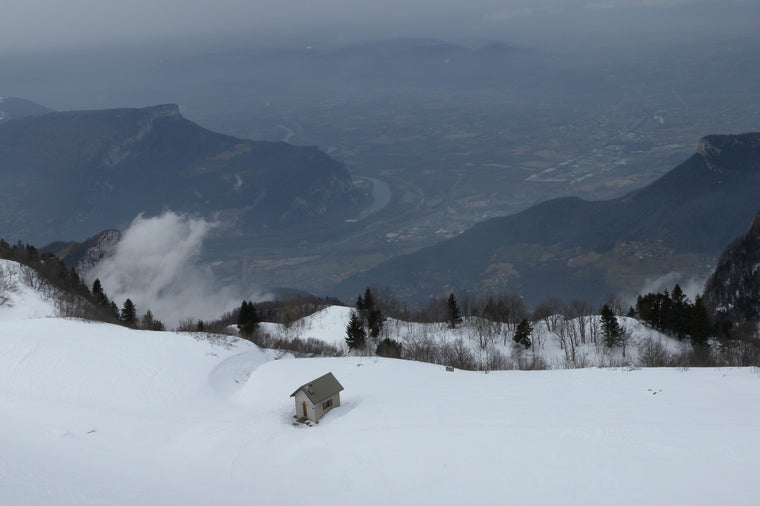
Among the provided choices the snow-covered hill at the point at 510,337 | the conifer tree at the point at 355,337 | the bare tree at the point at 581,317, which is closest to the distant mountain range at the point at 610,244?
the bare tree at the point at 581,317

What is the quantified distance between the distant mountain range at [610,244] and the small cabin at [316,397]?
410 ft

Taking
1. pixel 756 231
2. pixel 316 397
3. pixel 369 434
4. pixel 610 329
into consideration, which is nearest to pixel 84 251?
pixel 316 397

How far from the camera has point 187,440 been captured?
3231 centimetres

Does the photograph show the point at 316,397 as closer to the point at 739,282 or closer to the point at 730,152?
the point at 739,282

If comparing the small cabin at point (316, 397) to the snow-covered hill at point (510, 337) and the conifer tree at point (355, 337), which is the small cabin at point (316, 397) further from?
the conifer tree at point (355, 337)

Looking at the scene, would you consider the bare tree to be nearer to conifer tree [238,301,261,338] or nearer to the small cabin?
the small cabin

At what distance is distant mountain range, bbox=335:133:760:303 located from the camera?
15450 centimetres

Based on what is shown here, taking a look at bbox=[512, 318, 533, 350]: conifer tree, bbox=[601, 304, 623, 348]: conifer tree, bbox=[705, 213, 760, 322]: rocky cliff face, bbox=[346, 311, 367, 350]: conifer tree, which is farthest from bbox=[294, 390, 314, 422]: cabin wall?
bbox=[705, 213, 760, 322]: rocky cliff face

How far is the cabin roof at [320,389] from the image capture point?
33866mm

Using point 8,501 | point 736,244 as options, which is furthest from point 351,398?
point 736,244

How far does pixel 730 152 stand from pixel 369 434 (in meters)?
200

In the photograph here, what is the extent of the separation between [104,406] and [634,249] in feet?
537

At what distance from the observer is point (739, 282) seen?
282 feet

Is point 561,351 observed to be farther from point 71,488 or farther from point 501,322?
point 71,488
